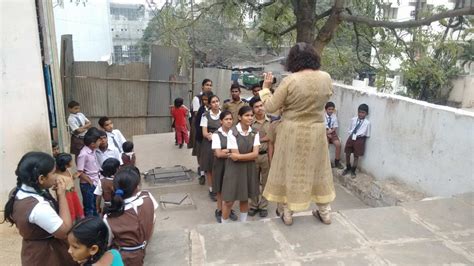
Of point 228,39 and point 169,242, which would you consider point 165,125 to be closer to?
point 169,242

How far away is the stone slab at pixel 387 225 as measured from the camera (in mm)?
2875

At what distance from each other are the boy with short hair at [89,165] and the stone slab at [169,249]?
5.44 ft

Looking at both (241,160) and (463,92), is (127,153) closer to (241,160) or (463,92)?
(241,160)

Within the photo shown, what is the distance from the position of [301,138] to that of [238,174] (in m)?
1.38

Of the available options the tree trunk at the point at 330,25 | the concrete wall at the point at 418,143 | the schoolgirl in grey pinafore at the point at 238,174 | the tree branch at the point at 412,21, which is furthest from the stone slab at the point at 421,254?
the tree trunk at the point at 330,25

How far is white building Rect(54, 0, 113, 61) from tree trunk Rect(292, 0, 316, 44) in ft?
23.6

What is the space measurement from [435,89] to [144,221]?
21.6 metres

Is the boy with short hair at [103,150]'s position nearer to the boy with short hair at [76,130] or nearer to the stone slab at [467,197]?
the boy with short hair at [76,130]

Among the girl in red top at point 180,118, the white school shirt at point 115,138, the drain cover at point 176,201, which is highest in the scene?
the white school shirt at point 115,138

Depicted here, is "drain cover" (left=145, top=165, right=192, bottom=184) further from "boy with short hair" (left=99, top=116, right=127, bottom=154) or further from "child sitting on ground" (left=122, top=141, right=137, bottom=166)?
"boy with short hair" (left=99, top=116, right=127, bottom=154)

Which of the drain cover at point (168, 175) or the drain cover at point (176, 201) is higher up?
the drain cover at point (168, 175)

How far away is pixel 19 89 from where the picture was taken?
398cm

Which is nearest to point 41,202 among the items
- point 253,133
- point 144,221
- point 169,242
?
point 144,221

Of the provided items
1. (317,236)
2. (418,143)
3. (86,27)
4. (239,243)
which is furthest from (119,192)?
(86,27)
